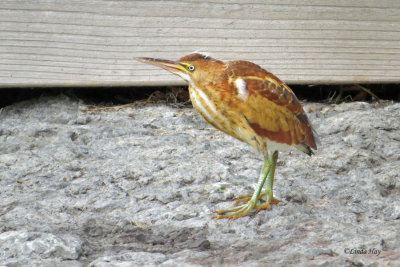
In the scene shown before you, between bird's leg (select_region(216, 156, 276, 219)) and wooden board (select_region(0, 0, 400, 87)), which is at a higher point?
wooden board (select_region(0, 0, 400, 87))

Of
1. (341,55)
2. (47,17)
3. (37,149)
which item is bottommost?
(37,149)

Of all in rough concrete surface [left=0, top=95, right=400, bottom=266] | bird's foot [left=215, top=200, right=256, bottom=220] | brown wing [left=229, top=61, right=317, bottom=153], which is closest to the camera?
rough concrete surface [left=0, top=95, right=400, bottom=266]

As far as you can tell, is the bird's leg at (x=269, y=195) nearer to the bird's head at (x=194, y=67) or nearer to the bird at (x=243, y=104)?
Answer: the bird at (x=243, y=104)

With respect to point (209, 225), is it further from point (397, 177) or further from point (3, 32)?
point (3, 32)

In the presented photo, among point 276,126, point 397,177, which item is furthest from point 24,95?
point 397,177

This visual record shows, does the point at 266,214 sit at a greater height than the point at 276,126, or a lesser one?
lesser

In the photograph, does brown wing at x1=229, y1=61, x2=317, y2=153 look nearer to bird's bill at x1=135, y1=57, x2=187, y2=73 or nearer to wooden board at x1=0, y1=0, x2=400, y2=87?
bird's bill at x1=135, y1=57, x2=187, y2=73

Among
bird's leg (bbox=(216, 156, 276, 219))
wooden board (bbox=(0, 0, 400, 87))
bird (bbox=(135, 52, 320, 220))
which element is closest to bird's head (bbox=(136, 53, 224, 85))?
bird (bbox=(135, 52, 320, 220))

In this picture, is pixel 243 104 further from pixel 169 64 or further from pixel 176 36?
pixel 176 36
